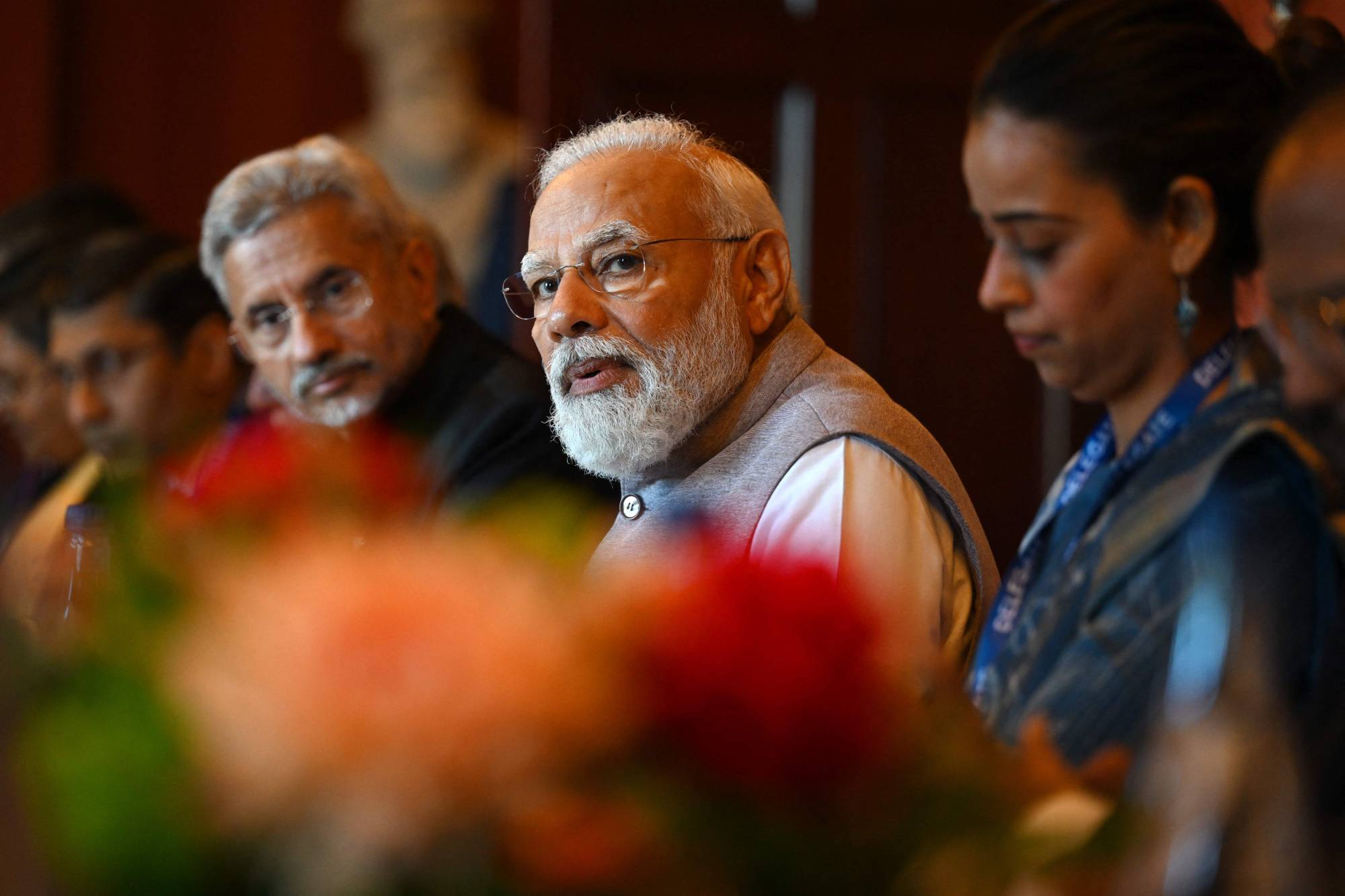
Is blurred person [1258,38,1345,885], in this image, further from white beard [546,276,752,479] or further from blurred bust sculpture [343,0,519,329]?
blurred bust sculpture [343,0,519,329]

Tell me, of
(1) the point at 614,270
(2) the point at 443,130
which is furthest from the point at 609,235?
(2) the point at 443,130

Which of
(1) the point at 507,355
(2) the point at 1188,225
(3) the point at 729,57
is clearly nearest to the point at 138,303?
(1) the point at 507,355

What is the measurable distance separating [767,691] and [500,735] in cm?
11

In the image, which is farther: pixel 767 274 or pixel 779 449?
pixel 767 274

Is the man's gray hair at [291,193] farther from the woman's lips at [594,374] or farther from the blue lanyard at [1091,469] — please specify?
the blue lanyard at [1091,469]

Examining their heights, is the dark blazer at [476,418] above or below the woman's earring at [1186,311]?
below

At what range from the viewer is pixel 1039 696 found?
1.41m

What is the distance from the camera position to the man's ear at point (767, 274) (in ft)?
8.64

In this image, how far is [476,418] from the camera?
10.2 ft

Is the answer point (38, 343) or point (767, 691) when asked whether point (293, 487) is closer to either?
point (767, 691)

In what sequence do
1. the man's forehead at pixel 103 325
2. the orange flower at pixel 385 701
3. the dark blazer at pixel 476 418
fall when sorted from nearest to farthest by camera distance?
the orange flower at pixel 385 701 → the dark blazer at pixel 476 418 → the man's forehead at pixel 103 325

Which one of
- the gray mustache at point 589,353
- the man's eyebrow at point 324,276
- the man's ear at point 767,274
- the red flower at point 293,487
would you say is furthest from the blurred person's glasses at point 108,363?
the red flower at point 293,487

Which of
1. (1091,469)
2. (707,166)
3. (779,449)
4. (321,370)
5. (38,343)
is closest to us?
(1091,469)

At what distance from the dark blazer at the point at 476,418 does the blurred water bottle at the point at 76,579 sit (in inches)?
71.5
